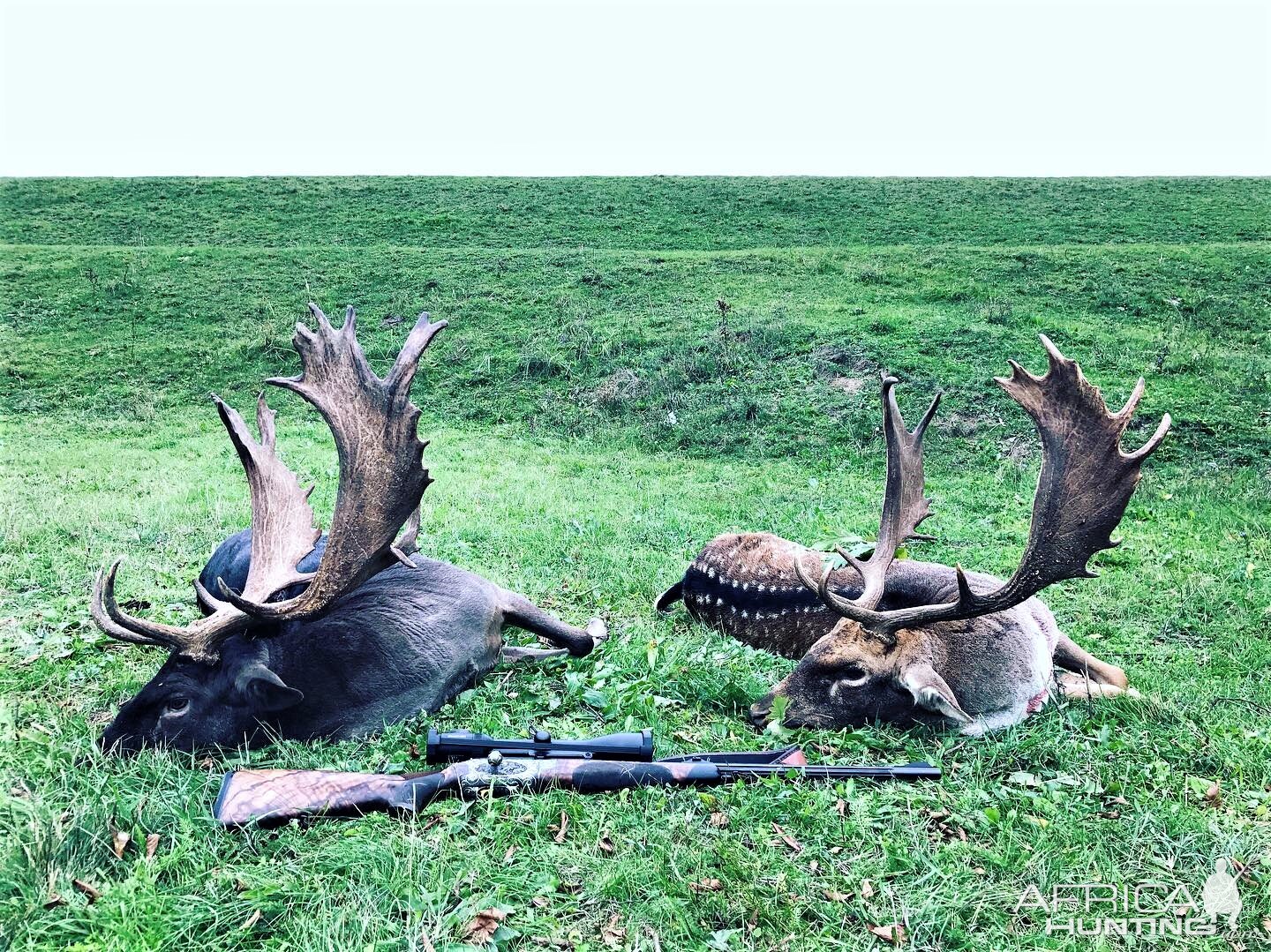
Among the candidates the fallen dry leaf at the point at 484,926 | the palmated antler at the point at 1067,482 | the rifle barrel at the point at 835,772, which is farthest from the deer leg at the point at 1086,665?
the fallen dry leaf at the point at 484,926

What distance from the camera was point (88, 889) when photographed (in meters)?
3.25

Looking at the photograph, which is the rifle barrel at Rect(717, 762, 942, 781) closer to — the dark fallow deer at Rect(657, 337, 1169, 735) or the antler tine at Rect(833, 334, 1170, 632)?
the dark fallow deer at Rect(657, 337, 1169, 735)

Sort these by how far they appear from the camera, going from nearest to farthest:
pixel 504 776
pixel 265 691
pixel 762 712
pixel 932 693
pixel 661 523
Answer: pixel 504 776 → pixel 265 691 → pixel 932 693 → pixel 762 712 → pixel 661 523

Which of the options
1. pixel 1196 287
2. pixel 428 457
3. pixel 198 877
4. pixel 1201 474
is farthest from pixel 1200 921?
pixel 1196 287

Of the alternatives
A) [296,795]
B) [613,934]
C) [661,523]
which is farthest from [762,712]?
[661,523]

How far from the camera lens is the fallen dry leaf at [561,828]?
3704 mm

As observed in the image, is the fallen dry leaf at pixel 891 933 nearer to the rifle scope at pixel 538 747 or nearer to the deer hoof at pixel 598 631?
the rifle scope at pixel 538 747

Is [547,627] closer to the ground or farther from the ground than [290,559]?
closer to the ground

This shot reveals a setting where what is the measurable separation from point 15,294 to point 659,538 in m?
21.7

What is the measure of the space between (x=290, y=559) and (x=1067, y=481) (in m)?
4.21

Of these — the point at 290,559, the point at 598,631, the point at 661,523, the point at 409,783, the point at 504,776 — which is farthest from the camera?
the point at 661,523

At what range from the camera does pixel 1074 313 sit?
56.0 feet

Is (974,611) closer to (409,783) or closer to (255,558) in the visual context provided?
(409,783)

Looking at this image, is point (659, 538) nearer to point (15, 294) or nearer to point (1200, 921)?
point (1200, 921)
